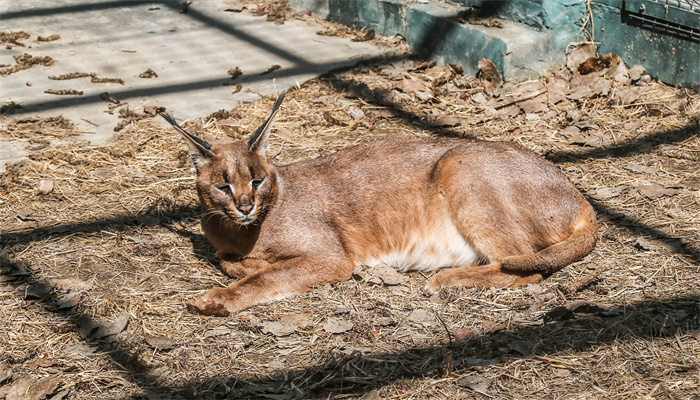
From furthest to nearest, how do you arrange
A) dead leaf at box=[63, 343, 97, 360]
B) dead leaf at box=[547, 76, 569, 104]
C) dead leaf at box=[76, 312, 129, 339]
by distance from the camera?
dead leaf at box=[547, 76, 569, 104] < dead leaf at box=[76, 312, 129, 339] < dead leaf at box=[63, 343, 97, 360]

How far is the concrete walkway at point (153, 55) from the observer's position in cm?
768

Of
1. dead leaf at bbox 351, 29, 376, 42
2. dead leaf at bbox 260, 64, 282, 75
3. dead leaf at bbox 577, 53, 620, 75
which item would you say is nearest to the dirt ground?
dead leaf at bbox 577, 53, 620, 75

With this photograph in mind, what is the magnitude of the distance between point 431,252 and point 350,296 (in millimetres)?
676


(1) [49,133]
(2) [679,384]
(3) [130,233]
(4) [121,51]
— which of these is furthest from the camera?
(4) [121,51]

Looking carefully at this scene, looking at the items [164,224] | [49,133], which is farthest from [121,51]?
[164,224]

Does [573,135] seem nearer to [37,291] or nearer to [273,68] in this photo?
[273,68]

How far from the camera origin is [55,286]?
474 cm

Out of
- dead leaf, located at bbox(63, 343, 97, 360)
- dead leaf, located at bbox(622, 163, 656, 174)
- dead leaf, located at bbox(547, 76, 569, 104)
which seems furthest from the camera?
dead leaf, located at bbox(547, 76, 569, 104)

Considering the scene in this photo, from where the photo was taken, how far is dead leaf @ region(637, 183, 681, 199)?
17.9 ft

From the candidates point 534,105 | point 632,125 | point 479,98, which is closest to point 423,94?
point 479,98

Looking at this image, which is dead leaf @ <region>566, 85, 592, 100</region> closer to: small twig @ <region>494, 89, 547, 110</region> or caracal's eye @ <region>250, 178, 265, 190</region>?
small twig @ <region>494, 89, 547, 110</region>

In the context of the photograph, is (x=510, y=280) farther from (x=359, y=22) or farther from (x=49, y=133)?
(x=359, y=22)

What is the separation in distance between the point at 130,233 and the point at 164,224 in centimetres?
27

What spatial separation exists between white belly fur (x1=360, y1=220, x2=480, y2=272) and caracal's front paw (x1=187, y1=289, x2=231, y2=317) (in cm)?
106
